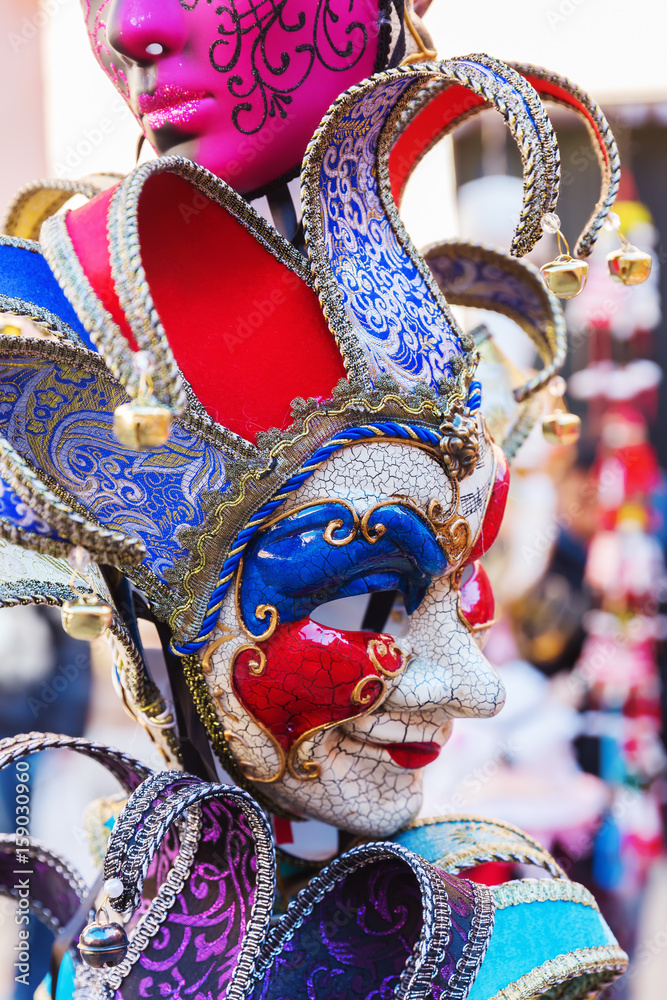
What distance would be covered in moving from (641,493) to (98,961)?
99.8 inches

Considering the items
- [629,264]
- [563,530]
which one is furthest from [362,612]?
[563,530]

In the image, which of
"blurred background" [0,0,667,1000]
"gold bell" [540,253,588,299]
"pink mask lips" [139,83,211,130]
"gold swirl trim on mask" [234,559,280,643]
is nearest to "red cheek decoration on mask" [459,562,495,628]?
"gold swirl trim on mask" [234,559,280,643]

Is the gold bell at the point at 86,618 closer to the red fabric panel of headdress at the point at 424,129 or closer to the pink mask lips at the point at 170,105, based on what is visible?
the pink mask lips at the point at 170,105

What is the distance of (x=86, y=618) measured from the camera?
2.90ft

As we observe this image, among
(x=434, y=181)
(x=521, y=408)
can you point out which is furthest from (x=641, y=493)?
(x=521, y=408)

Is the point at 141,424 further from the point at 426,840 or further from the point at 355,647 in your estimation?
the point at 426,840

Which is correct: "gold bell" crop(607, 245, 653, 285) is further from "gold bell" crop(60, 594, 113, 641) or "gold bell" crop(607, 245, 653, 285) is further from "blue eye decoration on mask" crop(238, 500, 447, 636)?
"gold bell" crop(60, 594, 113, 641)

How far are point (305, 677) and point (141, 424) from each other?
0.38 m

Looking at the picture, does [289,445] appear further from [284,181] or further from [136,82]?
[136,82]

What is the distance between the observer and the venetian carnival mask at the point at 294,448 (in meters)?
1.01

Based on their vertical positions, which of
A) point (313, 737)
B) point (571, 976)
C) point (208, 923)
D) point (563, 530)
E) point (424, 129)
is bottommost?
point (563, 530)

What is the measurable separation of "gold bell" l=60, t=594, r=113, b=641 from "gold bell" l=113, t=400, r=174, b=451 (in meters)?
0.17

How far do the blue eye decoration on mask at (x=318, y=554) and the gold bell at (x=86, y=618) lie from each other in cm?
19

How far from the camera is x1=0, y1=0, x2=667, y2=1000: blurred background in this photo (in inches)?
99.3
